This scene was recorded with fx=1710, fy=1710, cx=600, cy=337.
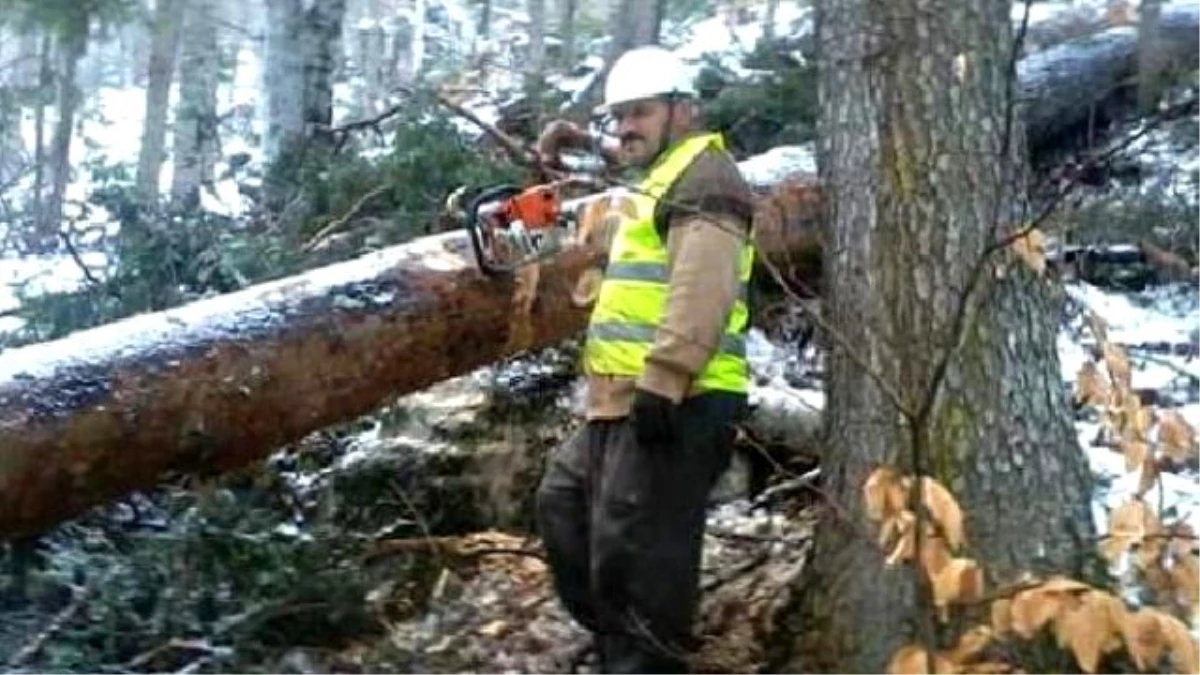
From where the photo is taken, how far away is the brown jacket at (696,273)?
4.75 m

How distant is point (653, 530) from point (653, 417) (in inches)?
13.8

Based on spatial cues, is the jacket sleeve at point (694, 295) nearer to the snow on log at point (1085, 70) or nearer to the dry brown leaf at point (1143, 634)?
the dry brown leaf at point (1143, 634)

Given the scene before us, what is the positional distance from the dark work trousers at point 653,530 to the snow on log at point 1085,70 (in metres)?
6.18

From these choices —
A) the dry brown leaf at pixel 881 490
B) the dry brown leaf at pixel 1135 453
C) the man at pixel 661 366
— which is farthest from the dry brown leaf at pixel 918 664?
the man at pixel 661 366

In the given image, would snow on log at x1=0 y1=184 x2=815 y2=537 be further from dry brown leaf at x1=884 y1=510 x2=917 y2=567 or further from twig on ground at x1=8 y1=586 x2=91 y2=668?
dry brown leaf at x1=884 y1=510 x2=917 y2=567

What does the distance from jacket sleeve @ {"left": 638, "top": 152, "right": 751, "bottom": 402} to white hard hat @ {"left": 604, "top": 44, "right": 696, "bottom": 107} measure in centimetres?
28

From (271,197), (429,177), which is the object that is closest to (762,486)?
(429,177)

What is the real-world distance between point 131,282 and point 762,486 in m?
3.36

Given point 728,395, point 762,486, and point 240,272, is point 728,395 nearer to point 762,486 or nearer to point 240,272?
point 762,486

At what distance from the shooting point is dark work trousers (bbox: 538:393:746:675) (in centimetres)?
492

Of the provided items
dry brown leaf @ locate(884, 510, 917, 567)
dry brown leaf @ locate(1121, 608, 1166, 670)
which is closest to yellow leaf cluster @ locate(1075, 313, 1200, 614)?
dry brown leaf @ locate(1121, 608, 1166, 670)

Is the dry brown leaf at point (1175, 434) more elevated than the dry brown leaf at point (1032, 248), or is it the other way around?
the dry brown leaf at point (1032, 248)

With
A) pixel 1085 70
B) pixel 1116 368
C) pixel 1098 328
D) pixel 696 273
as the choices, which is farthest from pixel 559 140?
pixel 1085 70

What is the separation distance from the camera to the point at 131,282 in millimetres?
8211
